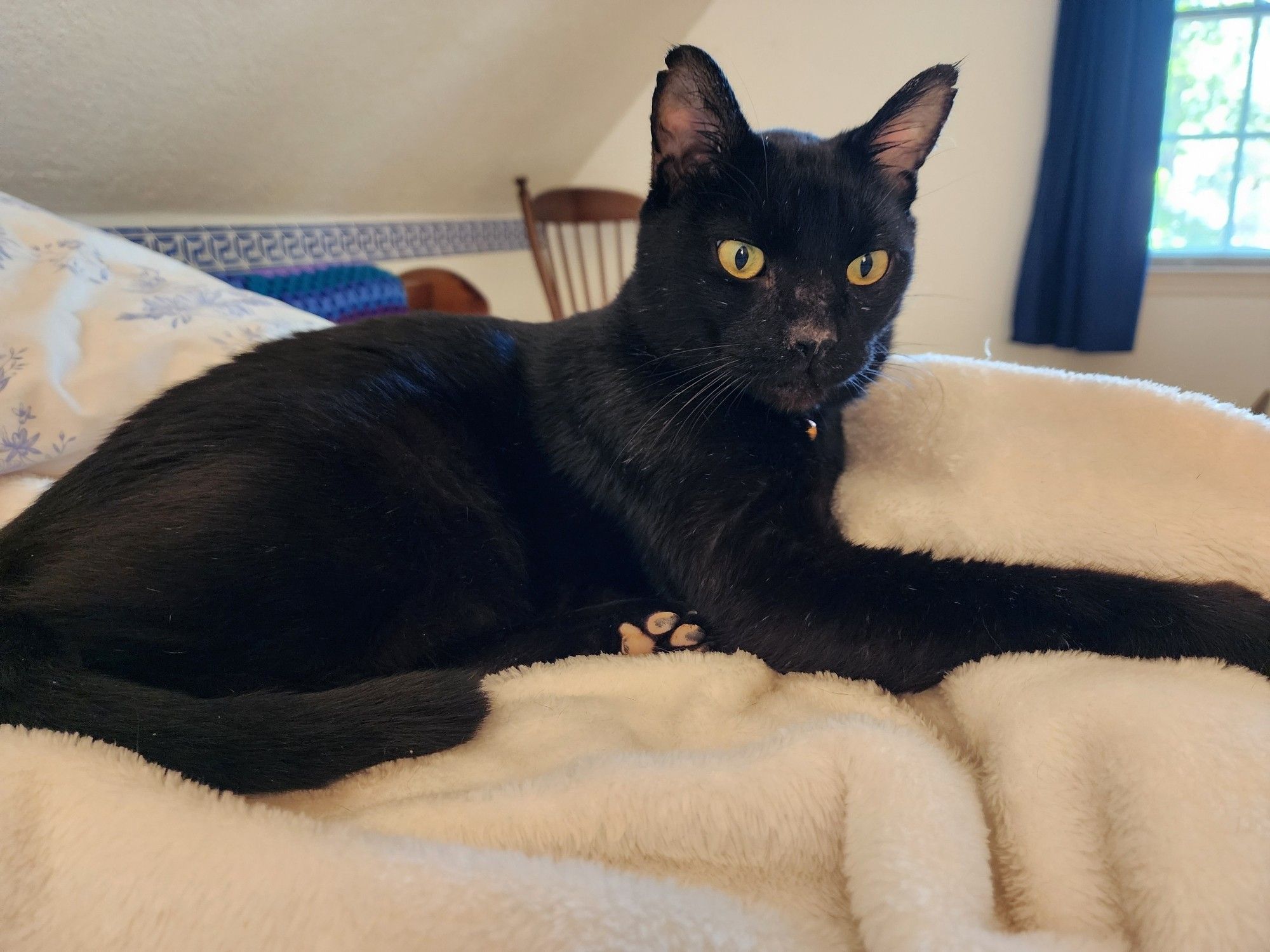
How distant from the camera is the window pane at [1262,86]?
2279 mm

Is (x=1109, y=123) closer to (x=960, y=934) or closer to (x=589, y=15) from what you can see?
(x=589, y=15)

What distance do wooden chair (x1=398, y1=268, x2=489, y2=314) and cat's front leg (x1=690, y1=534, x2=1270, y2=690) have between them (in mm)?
1592

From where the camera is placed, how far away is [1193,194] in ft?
8.05

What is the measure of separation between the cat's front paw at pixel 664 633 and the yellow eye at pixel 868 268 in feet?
1.37

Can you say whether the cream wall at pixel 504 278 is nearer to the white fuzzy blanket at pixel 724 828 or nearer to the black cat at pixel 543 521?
the black cat at pixel 543 521

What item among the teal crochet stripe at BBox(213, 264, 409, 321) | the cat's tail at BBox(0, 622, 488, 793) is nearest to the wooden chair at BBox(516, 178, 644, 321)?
the teal crochet stripe at BBox(213, 264, 409, 321)

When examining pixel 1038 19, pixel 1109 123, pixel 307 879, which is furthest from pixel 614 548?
pixel 1038 19

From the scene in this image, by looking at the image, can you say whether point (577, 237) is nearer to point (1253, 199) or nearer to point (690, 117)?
point (690, 117)

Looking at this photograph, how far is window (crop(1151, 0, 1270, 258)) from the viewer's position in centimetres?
229

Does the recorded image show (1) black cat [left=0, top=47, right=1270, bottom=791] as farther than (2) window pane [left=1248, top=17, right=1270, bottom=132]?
No

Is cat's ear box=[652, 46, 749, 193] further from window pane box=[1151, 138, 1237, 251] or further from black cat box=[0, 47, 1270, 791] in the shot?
window pane box=[1151, 138, 1237, 251]

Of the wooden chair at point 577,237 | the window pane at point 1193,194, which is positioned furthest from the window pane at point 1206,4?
the wooden chair at point 577,237

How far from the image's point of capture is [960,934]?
0.38 m

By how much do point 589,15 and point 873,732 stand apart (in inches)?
81.9
